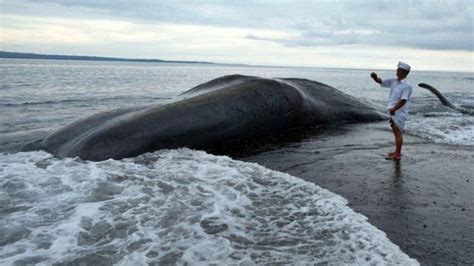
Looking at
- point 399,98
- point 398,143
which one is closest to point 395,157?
point 398,143

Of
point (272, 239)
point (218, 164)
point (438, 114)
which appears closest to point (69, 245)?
point (272, 239)

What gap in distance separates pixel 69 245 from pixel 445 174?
17.7ft

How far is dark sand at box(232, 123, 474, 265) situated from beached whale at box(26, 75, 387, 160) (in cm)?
62

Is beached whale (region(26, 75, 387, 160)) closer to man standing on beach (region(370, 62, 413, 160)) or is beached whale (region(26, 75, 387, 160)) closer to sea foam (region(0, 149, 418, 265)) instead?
sea foam (region(0, 149, 418, 265))

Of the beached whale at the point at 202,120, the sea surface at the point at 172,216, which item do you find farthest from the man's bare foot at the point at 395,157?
the beached whale at the point at 202,120

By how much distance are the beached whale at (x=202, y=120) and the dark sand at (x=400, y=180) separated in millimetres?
621

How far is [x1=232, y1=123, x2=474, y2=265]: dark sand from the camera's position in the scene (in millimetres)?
4418

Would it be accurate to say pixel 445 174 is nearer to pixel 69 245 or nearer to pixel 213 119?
pixel 213 119

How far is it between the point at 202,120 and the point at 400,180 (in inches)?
141

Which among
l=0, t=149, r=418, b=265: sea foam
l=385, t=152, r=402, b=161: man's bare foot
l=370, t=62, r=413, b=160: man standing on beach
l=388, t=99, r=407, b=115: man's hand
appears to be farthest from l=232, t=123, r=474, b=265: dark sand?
l=388, t=99, r=407, b=115: man's hand

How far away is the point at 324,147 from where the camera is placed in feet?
27.9

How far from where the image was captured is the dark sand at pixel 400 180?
4.42m

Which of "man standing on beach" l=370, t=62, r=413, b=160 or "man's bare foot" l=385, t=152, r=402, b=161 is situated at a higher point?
"man standing on beach" l=370, t=62, r=413, b=160

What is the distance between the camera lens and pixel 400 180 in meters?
6.43
